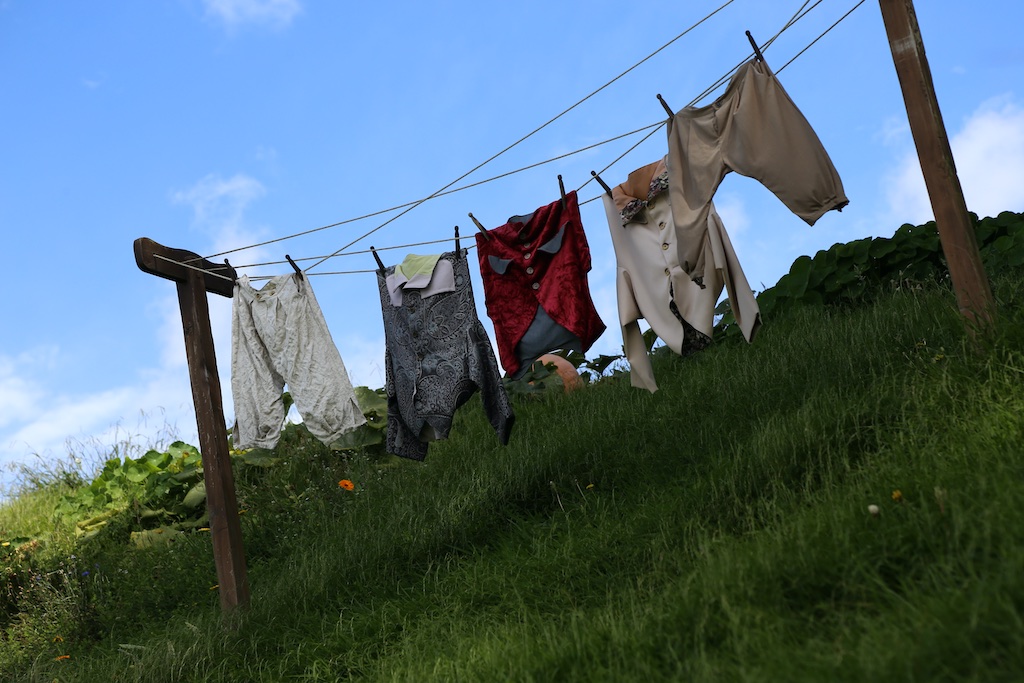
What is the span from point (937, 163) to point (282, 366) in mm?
3665

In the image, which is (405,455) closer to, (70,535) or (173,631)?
(173,631)

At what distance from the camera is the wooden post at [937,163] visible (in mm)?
4633

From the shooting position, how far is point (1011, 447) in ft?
12.9

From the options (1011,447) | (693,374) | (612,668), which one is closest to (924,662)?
(612,668)

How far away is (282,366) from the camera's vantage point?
584 cm

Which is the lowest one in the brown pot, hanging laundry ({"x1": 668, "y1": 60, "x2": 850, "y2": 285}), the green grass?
the green grass

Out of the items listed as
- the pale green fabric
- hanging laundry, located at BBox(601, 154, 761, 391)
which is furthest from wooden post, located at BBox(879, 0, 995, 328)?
the pale green fabric

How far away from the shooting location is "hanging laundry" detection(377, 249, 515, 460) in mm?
5355

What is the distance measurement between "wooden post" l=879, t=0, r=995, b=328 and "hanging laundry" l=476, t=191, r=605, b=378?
1.67 metres

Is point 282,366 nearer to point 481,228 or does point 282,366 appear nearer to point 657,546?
point 481,228

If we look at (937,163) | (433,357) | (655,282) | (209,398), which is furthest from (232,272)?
(937,163)

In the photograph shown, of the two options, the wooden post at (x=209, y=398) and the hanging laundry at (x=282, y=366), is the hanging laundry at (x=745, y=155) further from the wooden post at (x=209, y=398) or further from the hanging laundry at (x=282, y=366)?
the wooden post at (x=209, y=398)

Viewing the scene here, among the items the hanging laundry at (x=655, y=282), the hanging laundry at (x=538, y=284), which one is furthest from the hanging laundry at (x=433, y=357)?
the hanging laundry at (x=655, y=282)

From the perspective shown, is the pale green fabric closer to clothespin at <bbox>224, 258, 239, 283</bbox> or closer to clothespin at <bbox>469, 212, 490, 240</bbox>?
clothespin at <bbox>469, 212, 490, 240</bbox>
